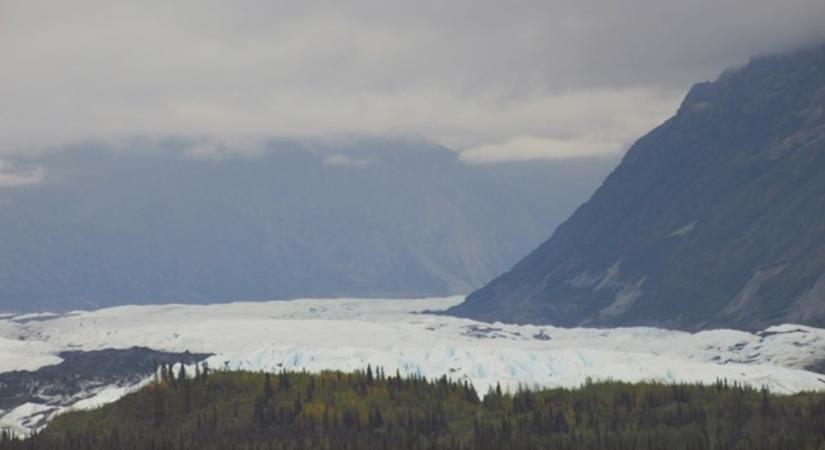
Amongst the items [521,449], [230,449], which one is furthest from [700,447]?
[230,449]

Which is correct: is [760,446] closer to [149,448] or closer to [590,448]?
[590,448]

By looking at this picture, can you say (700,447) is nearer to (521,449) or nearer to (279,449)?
(521,449)

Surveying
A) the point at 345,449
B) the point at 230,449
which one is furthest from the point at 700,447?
the point at 230,449

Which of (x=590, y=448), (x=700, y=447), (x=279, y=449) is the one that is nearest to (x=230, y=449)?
(x=279, y=449)

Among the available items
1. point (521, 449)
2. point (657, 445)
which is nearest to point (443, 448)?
point (521, 449)

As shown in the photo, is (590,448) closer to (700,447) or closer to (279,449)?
(700,447)

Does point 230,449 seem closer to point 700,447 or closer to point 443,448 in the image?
point 443,448
